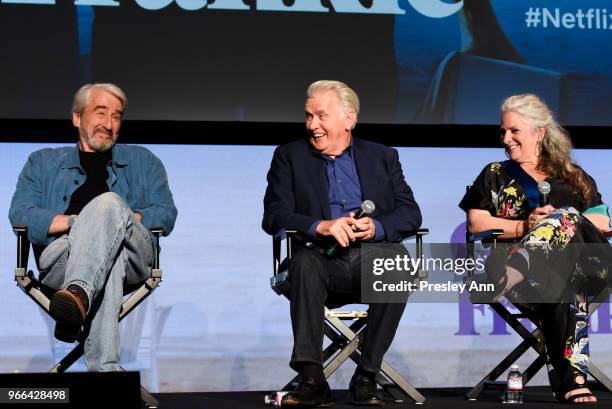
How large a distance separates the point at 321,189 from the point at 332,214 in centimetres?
11

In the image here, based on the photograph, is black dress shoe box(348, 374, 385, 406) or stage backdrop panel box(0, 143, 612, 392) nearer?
black dress shoe box(348, 374, 385, 406)

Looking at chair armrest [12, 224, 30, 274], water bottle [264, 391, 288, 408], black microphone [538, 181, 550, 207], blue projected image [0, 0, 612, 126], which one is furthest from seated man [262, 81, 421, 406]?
blue projected image [0, 0, 612, 126]

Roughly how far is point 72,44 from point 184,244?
1.10 meters

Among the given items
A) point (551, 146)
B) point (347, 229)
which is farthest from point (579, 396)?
point (551, 146)

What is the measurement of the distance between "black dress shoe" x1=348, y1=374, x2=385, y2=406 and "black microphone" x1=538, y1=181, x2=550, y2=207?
940 millimetres

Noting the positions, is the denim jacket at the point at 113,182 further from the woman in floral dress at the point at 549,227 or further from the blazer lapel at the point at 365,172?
the woman in floral dress at the point at 549,227

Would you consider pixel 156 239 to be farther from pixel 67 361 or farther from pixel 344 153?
pixel 344 153

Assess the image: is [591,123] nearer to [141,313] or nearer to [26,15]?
[141,313]

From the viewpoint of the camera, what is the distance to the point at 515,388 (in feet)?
12.9

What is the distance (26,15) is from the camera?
5.00 m

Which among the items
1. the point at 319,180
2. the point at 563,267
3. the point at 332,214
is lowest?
the point at 563,267

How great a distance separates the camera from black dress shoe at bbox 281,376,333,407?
3.44 meters

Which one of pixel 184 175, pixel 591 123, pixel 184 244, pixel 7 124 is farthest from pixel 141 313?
pixel 591 123

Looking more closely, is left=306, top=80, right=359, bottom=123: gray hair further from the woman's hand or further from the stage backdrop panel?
the stage backdrop panel
